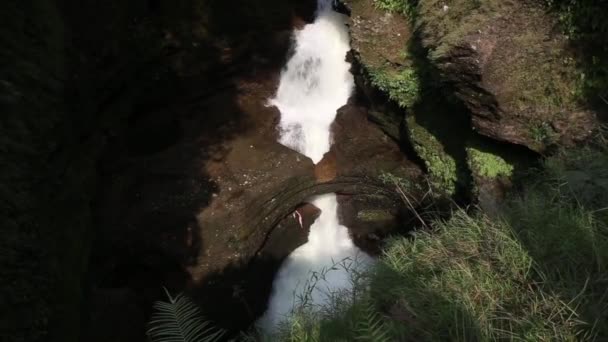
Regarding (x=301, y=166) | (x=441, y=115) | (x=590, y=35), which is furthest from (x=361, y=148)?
(x=590, y=35)

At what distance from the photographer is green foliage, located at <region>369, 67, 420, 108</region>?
21.1 ft

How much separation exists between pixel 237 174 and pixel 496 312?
6.01m

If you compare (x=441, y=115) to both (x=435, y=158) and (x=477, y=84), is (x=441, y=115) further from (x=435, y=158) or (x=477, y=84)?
(x=477, y=84)

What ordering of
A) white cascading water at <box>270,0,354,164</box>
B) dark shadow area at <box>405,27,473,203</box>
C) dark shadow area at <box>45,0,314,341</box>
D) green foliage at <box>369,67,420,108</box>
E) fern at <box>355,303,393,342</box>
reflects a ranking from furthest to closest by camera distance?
white cascading water at <box>270,0,354,164</box>, green foliage at <box>369,67,420,108</box>, dark shadow area at <box>45,0,314,341</box>, dark shadow area at <box>405,27,473,203</box>, fern at <box>355,303,393,342</box>

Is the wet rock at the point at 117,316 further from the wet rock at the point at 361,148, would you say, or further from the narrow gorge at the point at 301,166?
the wet rock at the point at 361,148

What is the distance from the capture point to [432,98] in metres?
6.30

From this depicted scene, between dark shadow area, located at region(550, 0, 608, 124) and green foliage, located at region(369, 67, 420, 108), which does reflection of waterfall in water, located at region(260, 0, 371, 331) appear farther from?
dark shadow area, located at region(550, 0, 608, 124)

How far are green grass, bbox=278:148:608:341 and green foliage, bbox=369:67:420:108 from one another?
3.58m

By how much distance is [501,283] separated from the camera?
2.31 meters

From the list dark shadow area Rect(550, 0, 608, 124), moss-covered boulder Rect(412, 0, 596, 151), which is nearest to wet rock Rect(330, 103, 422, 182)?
moss-covered boulder Rect(412, 0, 596, 151)

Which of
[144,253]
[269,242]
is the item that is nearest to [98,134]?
[144,253]

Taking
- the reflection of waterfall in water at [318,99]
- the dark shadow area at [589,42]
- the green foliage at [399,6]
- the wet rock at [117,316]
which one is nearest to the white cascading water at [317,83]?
the reflection of waterfall in water at [318,99]

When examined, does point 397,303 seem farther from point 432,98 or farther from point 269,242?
point 269,242

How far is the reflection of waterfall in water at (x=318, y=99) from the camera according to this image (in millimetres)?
8008
